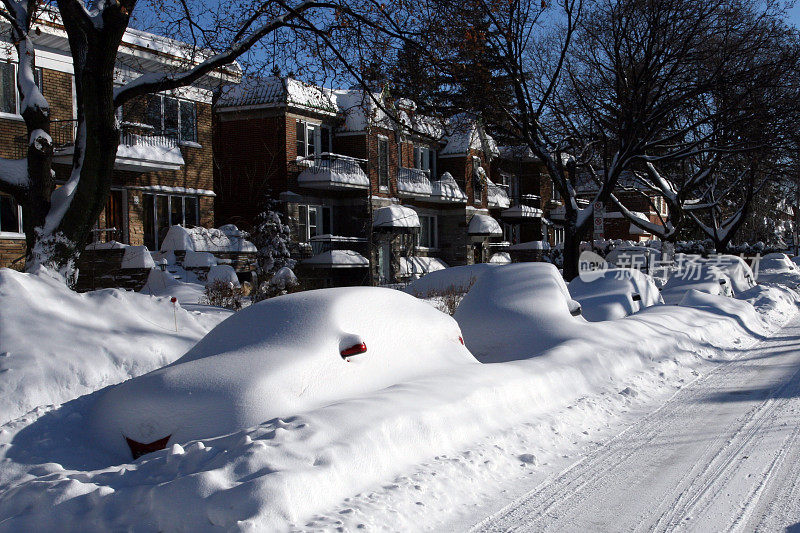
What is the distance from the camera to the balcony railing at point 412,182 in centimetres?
3244

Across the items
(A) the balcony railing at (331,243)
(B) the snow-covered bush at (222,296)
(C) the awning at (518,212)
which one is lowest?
(B) the snow-covered bush at (222,296)

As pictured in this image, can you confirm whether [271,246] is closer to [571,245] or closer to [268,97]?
[268,97]

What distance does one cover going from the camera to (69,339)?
910cm

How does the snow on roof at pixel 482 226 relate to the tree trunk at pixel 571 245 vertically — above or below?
above

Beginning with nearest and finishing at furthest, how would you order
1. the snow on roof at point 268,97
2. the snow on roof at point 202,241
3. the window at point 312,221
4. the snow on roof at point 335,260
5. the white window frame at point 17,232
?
1. the white window frame at point 17,232
2. the snow on roof at point 202,241
3. the snow on roof at point 268,97
4. the snow on roof at point 335,260
5. the window at point 312,221

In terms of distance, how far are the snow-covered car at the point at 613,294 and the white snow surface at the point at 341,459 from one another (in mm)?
5024

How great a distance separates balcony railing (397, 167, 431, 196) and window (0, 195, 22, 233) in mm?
16790

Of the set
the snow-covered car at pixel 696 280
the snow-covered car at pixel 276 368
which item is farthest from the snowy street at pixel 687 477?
the snow-covered car at pixel 696 280

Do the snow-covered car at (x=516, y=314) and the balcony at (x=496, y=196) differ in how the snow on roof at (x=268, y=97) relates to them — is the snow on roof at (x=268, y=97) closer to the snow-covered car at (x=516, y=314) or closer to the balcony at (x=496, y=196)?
the balcony at (x=496, y=196)

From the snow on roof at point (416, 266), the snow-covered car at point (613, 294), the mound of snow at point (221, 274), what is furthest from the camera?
the snow on roof at point (416, 266)

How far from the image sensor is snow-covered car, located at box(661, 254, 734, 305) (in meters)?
18.6

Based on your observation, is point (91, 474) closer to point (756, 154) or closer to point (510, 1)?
point (510, 1)

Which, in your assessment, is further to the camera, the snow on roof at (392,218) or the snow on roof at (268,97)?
the snow on roof at (392,218)

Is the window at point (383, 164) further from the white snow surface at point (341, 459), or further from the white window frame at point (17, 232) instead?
the white snow surface at point (341, 459)
